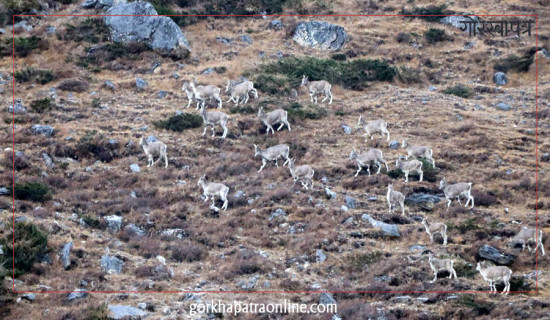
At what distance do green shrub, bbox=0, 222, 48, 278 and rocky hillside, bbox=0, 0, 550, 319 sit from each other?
0.06 meters

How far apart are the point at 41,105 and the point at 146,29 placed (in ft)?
40.4

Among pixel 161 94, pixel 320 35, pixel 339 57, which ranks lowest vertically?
pixel 339 57

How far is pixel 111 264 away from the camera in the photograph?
18.6 metres

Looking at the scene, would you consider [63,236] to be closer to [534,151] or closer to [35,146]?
[35,146]

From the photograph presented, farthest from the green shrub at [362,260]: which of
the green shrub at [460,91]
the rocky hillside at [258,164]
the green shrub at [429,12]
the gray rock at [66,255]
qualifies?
the green shrub at [429,12]

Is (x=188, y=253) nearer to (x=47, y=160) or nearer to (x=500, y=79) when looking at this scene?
(x=47, y=160)

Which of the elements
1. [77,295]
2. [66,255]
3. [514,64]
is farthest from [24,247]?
[514,64]

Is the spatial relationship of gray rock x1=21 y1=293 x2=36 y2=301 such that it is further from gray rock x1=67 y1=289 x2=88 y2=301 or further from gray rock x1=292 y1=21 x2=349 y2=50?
gray rock x1=292 y1=21 x2=349 y2=50

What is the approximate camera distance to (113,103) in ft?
114

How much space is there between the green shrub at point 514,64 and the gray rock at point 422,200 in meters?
24.5

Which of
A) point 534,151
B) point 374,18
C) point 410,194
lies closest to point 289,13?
point 374,18

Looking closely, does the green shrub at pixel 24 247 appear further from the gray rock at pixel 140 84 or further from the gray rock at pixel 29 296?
the gray rock at pixel 140 84

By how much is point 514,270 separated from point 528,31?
38.4m

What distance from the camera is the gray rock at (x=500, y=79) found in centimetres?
4375
